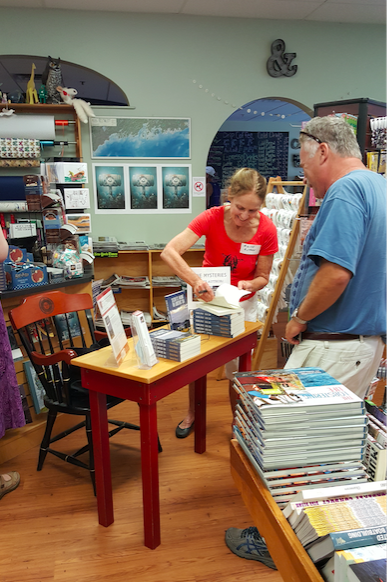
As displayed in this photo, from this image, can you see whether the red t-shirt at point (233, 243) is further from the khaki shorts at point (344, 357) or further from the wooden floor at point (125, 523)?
the wooden floor at point (125, 523)

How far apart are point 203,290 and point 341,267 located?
36.3 inches

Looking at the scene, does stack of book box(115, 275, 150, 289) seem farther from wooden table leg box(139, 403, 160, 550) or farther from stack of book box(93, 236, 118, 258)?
→ wooden table leg box(139, 403, 160, 550)

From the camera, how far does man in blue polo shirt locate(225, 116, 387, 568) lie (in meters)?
1.55

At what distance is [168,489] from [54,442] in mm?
947

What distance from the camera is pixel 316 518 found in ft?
Answer: 2.79

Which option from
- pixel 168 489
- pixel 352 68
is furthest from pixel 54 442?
pixel 352 68

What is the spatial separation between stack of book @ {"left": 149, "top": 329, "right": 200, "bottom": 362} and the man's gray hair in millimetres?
999

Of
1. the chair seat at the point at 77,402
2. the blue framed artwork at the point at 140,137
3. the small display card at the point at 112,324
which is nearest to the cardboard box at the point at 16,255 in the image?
the chair seat at the point at 77,402

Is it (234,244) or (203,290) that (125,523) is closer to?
(203,290)

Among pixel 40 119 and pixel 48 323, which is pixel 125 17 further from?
pixel 48 323

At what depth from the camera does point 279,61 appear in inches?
211

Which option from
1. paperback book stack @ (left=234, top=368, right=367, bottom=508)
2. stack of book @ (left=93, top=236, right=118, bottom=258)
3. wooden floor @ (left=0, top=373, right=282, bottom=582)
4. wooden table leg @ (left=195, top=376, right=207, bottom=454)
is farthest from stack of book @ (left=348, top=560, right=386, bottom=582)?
stack of book @ (left=93, top=236, right=118, bottom=258)

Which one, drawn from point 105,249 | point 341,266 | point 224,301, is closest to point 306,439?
point 341,266

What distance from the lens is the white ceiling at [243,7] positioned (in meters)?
4.67
